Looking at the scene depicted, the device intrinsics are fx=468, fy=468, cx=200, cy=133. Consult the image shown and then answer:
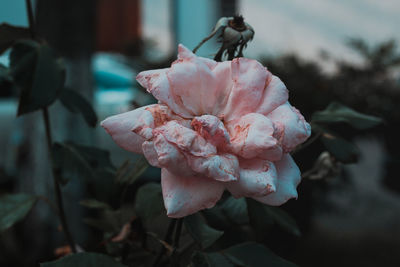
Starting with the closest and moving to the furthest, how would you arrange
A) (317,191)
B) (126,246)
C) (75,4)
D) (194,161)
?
(194,161) → (126,246) → (75,4) → (317,191)

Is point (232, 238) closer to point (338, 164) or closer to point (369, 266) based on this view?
point (338, 164)

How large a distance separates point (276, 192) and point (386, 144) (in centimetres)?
264

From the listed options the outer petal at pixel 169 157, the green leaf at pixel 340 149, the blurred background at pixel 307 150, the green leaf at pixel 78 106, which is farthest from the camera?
the blurred background at pixel 307 150

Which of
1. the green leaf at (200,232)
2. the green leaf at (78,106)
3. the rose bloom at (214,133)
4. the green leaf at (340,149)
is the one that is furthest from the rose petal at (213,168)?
the green leaf at (78,106)

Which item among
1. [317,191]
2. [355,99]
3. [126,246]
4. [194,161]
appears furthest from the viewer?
[317,191]

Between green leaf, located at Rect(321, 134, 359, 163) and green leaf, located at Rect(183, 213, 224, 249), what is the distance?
0.18 meters

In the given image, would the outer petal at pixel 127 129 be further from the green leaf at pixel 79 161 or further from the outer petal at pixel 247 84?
the green leaf at pixel 79 161

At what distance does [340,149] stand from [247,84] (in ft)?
0.70

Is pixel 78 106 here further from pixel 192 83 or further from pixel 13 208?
pixel 192 83

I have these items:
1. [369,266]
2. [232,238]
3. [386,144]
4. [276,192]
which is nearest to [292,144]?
[276,192]

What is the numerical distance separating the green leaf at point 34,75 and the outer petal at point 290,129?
32 cm

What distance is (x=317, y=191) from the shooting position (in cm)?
279

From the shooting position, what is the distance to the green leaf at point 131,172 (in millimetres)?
522

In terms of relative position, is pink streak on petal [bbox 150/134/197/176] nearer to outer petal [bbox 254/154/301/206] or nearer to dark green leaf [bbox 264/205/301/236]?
outer petal [bbox 254/154/301/206]
